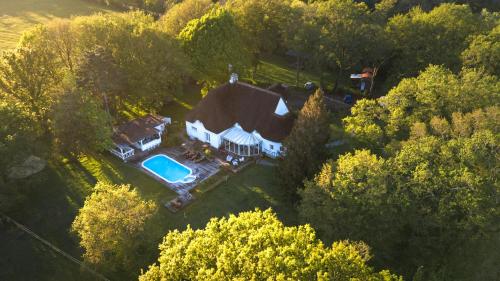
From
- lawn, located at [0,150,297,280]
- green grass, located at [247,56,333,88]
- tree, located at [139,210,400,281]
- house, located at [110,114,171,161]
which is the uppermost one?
tree, located at [139,210,400,281]

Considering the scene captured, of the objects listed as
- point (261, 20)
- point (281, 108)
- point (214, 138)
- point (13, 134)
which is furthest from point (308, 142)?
point (261, 20)

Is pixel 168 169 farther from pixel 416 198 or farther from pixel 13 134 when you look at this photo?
pixel 416 198

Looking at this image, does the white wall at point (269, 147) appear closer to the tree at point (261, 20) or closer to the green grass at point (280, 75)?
the green grass at point (280, 75)

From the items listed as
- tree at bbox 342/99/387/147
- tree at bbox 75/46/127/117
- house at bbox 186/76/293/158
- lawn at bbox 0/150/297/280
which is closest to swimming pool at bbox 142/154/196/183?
lawn at bbox 0/150/297/280

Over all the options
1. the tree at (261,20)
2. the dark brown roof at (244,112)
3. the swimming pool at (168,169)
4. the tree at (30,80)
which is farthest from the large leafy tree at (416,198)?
the tree at (261,20)

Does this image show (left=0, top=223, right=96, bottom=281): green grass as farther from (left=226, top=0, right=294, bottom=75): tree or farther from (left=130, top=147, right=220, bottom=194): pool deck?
(left=226, top=0, right=294, bottom=75): tree

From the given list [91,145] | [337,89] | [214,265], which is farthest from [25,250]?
Result: [337,89]
